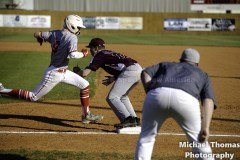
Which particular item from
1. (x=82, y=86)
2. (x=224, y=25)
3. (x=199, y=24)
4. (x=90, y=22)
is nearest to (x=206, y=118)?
(x=82, y=86)

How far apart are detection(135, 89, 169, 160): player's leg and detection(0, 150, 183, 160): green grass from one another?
1.64 m

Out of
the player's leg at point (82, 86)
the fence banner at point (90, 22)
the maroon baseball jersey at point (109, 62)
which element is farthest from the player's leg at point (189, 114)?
the fence banner at point (90, 22)

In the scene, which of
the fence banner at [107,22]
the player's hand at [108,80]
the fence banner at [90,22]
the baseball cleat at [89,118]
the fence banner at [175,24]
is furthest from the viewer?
the fence banner at [175,24]

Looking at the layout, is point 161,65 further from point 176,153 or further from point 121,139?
point 121,139

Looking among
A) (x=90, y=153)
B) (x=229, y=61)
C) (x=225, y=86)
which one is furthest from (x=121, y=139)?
Result: (x=229, y=61)

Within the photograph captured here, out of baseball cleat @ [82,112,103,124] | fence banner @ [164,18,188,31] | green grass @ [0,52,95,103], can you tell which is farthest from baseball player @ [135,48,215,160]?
fence banner @ [164,18,188,31]

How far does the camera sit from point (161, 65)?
19.6ft

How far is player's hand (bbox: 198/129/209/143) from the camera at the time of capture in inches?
220

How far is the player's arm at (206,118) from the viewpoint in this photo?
220 inches

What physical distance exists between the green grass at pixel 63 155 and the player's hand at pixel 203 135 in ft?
6.27

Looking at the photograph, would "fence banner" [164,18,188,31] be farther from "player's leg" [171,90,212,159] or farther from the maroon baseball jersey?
"player's leg" [171,90,212,159]

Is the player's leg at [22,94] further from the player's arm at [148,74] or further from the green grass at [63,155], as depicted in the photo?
the player's arm at [148,74]

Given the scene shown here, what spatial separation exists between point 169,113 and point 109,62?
3.50m

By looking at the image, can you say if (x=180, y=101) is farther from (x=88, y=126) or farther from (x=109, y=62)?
(x=88, y=126)
